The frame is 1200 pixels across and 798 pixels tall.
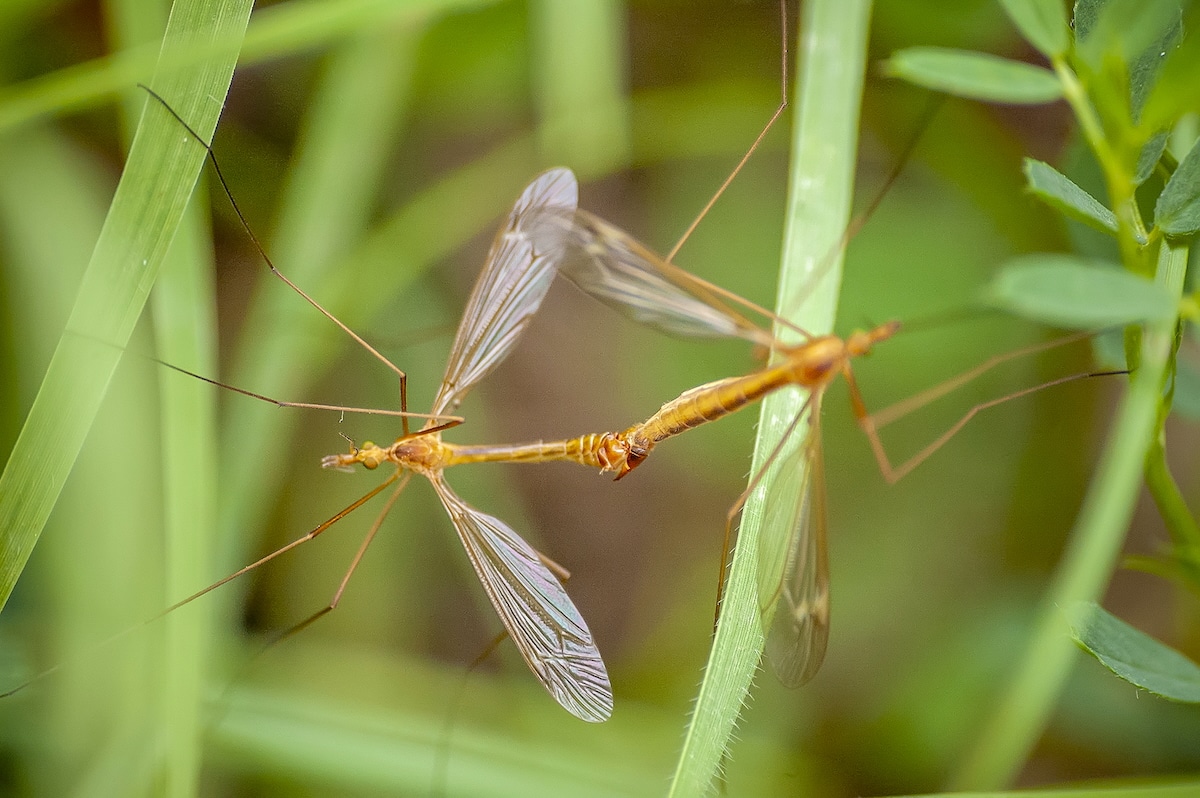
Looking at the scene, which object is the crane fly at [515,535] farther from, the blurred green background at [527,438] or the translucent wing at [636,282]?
the blurred green background at [527,438]

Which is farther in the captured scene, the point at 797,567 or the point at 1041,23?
the point at 797,567

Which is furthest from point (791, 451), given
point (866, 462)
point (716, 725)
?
point (866, 462)

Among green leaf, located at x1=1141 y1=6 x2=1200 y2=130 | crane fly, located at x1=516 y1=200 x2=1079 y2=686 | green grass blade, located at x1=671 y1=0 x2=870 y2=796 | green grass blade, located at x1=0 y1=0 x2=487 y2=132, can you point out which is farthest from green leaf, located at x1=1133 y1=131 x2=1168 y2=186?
green grass blade, located at x1=0 y1=0 x2=487 y2=132

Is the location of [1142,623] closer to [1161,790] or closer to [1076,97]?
[1161,790]

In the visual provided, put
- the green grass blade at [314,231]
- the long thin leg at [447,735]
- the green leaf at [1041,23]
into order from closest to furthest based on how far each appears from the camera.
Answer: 1. the green leaf at [1041,23]
2. the long thin leg at [447,735]
3. the green grass blade at [314,231]

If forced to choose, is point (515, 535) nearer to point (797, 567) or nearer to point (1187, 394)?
point (797, 567)

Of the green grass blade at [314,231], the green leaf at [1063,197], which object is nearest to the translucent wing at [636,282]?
the green leaf at [1063,197]

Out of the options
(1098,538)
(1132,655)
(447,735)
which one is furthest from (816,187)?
(447,735)
